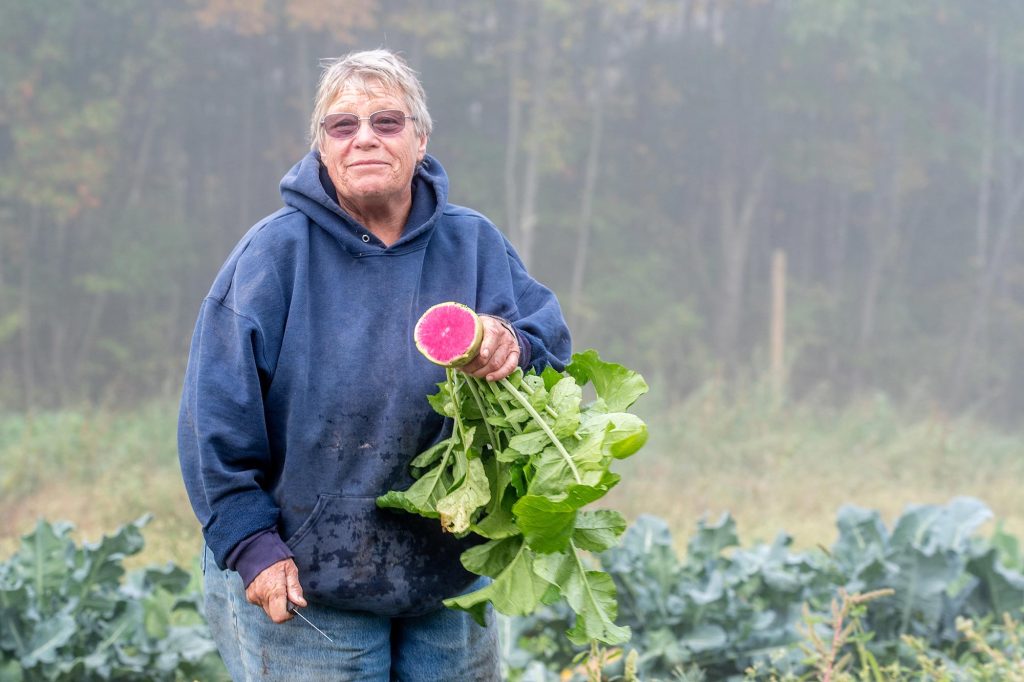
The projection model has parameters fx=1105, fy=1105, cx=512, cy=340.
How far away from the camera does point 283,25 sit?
54.5ft

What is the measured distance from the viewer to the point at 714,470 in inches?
412

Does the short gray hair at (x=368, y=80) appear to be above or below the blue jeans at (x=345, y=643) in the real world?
above

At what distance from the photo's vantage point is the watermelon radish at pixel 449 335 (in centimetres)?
211

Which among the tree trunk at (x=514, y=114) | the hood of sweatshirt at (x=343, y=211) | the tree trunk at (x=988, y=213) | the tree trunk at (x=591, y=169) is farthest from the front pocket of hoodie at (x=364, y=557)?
the tree trunk at (x=988, y=213)

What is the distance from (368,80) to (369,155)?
17 centimetres

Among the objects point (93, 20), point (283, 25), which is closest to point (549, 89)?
point (283, 25)

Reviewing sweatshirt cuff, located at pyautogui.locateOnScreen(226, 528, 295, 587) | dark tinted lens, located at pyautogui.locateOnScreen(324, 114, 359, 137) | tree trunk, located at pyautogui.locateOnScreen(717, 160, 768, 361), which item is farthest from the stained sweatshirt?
tree trunk, located at pyautogui.locateOnScreen(717, 160, 768, 361)

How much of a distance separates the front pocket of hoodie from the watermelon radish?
38 cm

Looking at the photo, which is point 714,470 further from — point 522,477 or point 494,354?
point 494,354

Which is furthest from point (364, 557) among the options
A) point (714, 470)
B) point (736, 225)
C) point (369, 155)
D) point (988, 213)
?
point (988, 213)

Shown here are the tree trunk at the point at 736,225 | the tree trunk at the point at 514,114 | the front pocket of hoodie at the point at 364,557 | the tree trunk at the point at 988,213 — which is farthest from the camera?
the tree trunk at the point at 988,213

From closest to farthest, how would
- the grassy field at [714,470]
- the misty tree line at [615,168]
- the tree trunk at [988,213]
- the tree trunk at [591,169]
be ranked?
the grassy field at [714,470]
the misty tree line at [615,168]
the tree trunk at [591,169]
the tree trunk at [988,213]

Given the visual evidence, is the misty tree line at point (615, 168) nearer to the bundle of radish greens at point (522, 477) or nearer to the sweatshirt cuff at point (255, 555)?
the bundle of radish greens at point (522, 477)

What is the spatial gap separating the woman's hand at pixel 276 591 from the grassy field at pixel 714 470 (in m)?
4.31
